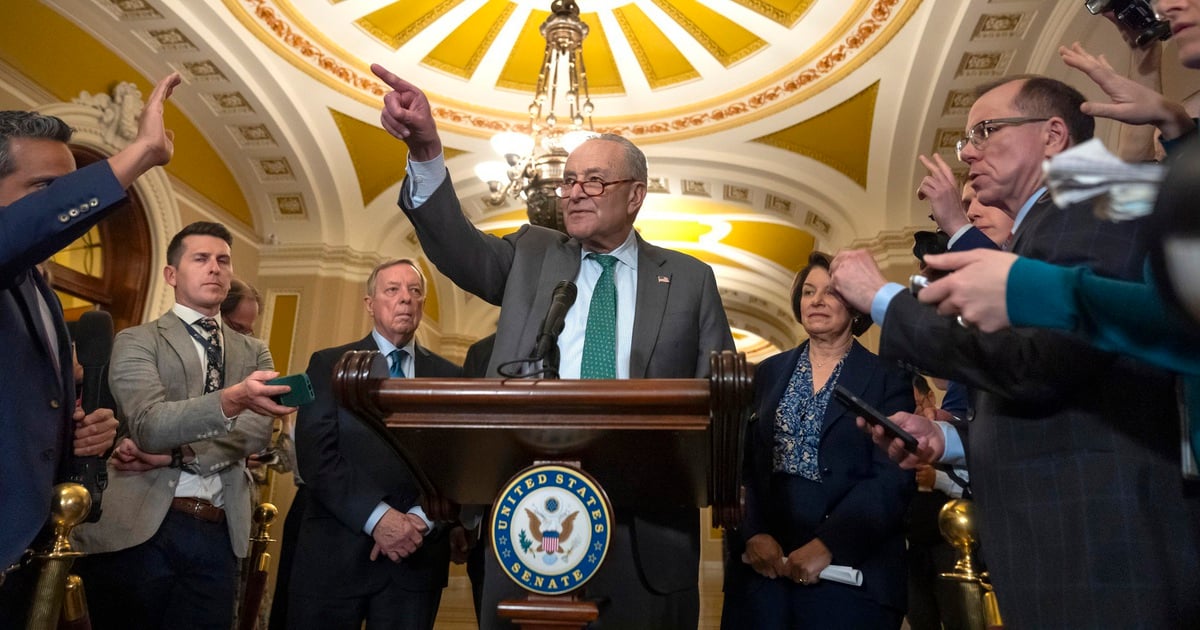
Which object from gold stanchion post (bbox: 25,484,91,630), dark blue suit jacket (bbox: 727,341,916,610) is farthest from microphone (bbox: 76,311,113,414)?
dark blue suit jacket (bbox: 727,341,916,610)

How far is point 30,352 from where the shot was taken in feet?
5.21

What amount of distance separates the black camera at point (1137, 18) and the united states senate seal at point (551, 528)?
1.50 metres

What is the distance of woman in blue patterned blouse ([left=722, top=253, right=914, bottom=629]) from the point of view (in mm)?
1945

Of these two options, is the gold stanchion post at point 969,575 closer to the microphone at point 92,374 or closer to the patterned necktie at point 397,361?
the patterned necktie at point 397,361

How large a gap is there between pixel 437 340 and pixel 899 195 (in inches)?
257

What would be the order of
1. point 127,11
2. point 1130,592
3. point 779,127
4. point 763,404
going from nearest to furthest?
point 1130,592
point 763,404
point 127,11
point 779,127

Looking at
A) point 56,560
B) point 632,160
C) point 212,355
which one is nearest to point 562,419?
point 632,160

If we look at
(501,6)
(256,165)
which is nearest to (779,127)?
(501,6)

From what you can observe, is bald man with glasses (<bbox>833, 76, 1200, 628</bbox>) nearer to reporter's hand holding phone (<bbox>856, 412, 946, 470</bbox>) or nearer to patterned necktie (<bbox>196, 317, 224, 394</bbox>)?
reporter's hand holding phone (<bbox>856, 412, 946, 470</bbox>)

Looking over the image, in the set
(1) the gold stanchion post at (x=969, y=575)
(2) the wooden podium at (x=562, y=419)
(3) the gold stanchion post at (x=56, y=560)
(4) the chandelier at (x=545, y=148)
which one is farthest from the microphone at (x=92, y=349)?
(4) the chandelier at (x=545, y=148)

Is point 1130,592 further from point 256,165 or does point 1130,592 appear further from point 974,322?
point 256,165

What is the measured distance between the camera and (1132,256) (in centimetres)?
107

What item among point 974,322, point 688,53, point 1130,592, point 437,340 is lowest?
point 1130,592

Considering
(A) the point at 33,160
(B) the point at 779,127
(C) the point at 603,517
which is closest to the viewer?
(C) the point at 603,517
